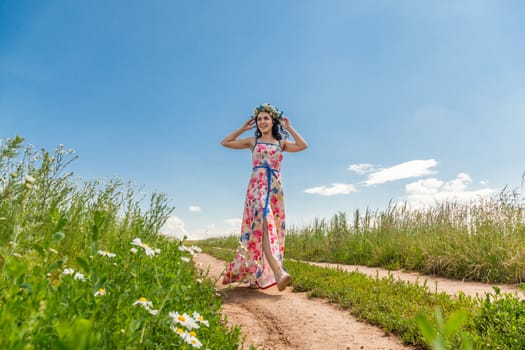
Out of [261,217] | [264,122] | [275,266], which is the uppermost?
[264,122]

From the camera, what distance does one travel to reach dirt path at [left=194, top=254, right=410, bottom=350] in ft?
12.0

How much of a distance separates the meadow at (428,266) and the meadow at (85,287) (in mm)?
1196

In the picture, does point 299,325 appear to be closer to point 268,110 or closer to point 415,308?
point 415,308

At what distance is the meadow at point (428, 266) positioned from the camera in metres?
3.49

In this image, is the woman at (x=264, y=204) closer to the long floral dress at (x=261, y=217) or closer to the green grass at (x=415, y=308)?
the long floral dress at (x=261, y=217)

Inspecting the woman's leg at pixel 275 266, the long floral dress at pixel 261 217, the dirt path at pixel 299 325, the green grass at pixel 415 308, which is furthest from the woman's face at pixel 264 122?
the dirt path at pixel 299 325

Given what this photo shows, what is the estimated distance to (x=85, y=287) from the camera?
195 cm

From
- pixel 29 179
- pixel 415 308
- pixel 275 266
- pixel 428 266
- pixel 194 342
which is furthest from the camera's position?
pixel 428 266

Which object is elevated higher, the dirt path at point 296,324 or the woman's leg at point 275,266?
the woman's leg at point 275,266

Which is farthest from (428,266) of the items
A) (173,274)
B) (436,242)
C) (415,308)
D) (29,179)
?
(29,179)

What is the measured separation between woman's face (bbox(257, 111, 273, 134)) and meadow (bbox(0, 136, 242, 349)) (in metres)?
1.98

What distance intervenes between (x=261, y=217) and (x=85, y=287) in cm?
426

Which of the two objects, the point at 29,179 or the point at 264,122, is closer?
the point at 29,179

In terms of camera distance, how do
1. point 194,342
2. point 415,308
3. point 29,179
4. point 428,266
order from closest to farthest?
point 29,179
point 194,342
point 415,308
point 428,266
